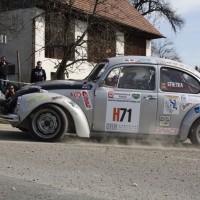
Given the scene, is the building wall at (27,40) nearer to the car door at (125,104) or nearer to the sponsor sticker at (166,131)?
the car door at (125,104)

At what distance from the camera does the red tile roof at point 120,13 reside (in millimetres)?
22397

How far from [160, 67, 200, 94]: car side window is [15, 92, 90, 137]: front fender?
1.75 m

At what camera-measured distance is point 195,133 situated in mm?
9320

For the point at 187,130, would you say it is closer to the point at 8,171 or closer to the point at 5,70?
the point at 8,171

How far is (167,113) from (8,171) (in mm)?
3750

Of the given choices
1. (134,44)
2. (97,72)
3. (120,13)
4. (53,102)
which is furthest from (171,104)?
(134,44)

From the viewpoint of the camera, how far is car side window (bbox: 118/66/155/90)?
9.20 m

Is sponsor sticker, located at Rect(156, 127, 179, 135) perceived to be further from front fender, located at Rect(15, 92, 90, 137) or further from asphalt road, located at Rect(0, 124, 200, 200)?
front fender, located at Rect(15, 92, 90, 137)

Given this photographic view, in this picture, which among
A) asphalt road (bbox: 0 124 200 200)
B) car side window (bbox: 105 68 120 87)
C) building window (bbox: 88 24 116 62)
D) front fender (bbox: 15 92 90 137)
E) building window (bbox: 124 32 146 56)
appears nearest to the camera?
asphalt road (bbox: 0 124 200 200)

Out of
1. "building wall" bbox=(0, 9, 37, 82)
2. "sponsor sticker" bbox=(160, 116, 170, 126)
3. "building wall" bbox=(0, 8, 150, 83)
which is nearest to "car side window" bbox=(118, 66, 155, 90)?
"sponsor sticker" bbox=(160, 116, 170, 126)

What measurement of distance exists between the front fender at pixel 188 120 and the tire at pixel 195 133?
0.12 metres

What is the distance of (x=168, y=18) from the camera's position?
148 feet

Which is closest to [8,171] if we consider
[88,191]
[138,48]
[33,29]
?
[88,191]

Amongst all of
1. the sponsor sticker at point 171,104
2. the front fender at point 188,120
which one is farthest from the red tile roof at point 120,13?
the front fender at point 188,120
